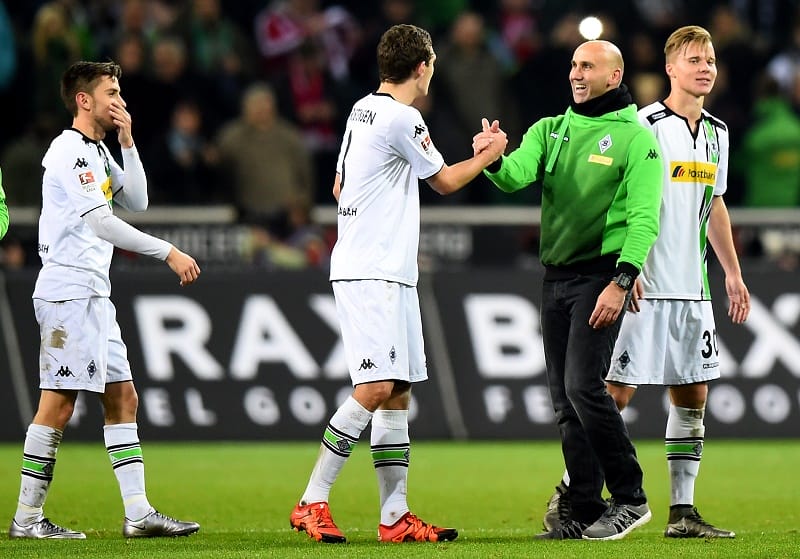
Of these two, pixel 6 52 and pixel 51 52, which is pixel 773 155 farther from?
pixel 6 52

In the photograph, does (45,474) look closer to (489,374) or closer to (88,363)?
A: (88,363)

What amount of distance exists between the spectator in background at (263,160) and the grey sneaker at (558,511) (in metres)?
7.84

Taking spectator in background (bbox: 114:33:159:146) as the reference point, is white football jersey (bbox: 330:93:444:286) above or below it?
below

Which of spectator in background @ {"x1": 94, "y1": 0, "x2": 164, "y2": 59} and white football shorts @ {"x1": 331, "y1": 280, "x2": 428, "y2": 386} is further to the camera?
spectator in background @ {"x1": 94, "y1": 0, "x2": 164, "y2": 59}

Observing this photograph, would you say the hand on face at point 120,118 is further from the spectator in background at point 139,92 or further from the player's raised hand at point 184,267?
the spectator in background at point 139,92

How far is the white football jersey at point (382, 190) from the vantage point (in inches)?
293

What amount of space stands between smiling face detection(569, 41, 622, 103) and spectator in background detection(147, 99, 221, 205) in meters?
8.26

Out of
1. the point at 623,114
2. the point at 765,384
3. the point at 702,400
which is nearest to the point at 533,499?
the point at 702,400

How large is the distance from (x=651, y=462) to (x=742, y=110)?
6.73 m

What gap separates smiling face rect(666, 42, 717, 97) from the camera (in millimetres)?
7957

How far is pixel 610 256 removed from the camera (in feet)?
25.1

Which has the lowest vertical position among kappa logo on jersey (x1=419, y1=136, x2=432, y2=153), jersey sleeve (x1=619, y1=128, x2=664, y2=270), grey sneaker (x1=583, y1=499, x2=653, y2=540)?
grey sneaker (x1=583, y1=499, x2=653, y2=540)

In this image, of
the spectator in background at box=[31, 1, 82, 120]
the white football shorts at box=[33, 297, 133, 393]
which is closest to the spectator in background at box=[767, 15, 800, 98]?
the spectator in background at box=[31, 1, 82, 120]

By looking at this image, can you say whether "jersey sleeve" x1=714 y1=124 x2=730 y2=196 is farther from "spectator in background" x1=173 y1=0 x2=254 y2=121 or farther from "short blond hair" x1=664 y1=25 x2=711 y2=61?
"spectator in background" x1=173 y1=0 x2=254 y2=121
